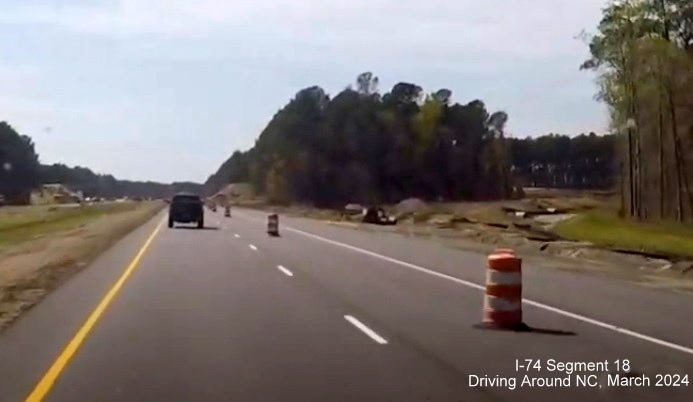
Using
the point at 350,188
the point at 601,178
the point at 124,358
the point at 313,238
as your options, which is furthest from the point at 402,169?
the point at 124,358

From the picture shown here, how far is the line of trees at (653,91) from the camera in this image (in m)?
69.9

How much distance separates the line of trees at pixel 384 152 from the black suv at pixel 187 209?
85670 millimetres

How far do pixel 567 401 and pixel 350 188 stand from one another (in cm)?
14189

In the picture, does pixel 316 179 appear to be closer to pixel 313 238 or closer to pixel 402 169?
pixel 402 169

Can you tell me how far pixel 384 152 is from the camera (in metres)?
154

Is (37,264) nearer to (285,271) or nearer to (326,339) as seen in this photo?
(285,271)

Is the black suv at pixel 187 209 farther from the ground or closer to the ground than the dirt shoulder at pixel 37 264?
farther from the ground

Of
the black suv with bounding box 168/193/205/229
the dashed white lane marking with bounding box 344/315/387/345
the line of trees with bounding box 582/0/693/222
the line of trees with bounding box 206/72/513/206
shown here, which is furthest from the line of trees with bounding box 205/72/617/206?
the dashed white lane marking with bounding box 344/315/387/345

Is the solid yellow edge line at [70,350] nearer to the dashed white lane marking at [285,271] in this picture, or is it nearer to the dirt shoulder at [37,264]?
the dirt shoulder at [37,264]

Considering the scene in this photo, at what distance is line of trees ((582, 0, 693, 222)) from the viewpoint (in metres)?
69.9

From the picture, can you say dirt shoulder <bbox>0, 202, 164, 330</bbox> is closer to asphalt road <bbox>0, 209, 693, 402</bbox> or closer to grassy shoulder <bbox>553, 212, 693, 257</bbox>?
asphalt road <bbox>0, 209, 693, 402</bbox>

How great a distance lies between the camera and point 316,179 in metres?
154

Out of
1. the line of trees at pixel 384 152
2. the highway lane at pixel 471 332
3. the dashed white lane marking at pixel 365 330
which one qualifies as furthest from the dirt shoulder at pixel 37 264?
the line of trees at pixel 384 152

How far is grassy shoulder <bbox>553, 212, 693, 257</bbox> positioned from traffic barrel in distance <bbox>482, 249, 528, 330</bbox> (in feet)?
102
